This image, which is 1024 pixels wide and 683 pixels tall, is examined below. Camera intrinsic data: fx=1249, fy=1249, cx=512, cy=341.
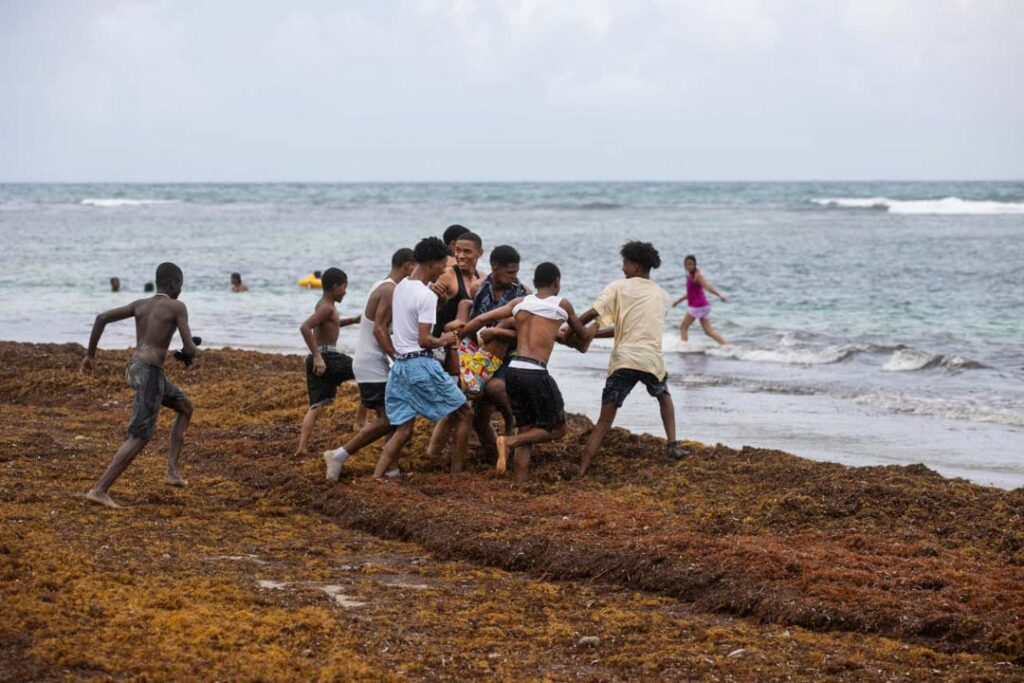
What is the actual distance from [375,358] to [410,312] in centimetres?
87

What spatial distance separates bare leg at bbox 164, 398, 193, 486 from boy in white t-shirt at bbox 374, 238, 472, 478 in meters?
1.39

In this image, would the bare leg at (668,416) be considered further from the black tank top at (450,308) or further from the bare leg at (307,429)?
the bare leg at (307,429)

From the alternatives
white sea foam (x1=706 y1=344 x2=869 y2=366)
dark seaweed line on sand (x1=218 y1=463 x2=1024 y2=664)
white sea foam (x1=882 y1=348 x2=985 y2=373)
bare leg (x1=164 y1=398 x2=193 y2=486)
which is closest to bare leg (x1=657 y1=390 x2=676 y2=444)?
dark seaweed line on sand (x1=218 y1=463 x2=1024 y2=664)

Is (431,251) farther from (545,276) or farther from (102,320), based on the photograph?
(102,320)

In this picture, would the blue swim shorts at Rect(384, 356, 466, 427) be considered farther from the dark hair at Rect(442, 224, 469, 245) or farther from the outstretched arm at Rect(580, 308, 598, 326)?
the dark hair at Rect(442, 224, 469, 245)

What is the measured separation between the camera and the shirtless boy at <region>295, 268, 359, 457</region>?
373 inches

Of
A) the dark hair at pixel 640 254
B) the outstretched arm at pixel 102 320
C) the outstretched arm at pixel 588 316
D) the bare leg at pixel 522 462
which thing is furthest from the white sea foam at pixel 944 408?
the outstretched arm at pixel 102 320

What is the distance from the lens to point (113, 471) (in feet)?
26.7

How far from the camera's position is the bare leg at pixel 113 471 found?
8.12m

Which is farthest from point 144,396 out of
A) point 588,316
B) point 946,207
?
point 946,207

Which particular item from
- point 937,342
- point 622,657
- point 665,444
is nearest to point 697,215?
point 937,342

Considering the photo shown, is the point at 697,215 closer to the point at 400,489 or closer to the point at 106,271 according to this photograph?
the point at 106,271

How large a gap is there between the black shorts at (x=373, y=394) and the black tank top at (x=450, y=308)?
1.90 feet

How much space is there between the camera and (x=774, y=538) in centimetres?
768
